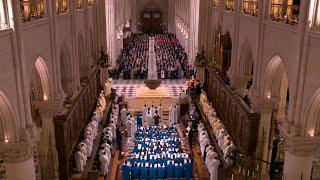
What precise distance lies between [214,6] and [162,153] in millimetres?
11446

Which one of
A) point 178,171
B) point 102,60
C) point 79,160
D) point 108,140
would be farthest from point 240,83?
point 102,60

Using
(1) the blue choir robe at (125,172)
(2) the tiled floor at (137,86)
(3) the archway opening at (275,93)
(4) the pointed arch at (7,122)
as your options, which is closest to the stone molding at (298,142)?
(3) the archway opening at (275,93)

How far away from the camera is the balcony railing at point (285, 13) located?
12.0 meters

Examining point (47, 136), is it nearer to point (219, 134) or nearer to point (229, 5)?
point (219, 134)

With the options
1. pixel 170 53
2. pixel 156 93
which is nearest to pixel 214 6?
pixel 156 93

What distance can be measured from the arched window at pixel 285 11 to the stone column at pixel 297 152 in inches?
129

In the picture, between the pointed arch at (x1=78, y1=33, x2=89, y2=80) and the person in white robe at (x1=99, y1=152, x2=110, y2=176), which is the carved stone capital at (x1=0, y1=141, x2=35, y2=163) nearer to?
the person in white robe at (x1=99, y1=152, x2=110, y2=176)

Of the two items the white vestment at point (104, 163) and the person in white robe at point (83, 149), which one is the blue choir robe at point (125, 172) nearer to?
the white vestment at point (104, 163)

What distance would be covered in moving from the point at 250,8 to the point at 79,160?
31.0 feet

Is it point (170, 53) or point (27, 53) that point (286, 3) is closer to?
point (27, 53)

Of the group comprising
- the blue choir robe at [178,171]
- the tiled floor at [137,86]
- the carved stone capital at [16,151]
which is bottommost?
the blue choir robe at [178,171]

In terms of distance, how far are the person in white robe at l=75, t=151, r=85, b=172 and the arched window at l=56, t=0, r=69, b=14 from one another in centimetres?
585

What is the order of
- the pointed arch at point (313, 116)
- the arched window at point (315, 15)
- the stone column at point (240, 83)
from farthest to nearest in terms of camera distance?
the stone column at point (240, 83) → the pointed arch at point (313, 116) → the arched window at point (315, 15)

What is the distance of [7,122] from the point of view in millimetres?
10531
